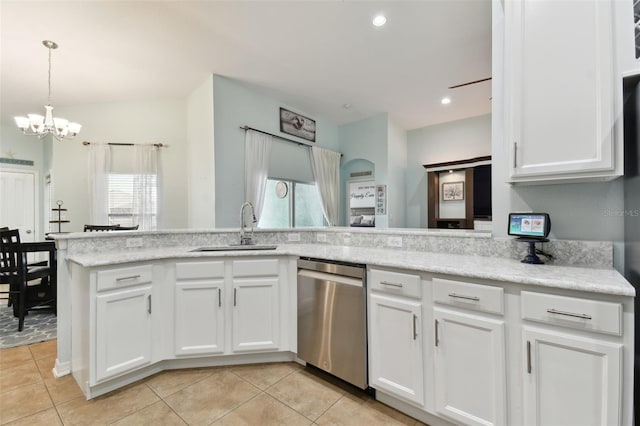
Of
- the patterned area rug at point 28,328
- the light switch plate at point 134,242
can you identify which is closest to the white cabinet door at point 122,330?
the light switch plate at point 134,242

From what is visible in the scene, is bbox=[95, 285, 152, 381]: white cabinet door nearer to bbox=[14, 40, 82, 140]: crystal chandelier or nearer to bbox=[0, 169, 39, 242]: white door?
bbox=[14, 40, 82, 140]: crystal chandelier

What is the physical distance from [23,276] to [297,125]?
396 centimetres

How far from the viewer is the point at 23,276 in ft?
10.1

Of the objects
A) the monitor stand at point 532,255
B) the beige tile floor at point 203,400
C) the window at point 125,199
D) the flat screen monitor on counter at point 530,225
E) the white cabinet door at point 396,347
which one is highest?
the window at point 125,199

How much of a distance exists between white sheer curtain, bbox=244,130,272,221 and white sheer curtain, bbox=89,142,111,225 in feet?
7.61

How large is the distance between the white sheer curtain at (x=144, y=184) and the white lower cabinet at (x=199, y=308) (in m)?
2.52

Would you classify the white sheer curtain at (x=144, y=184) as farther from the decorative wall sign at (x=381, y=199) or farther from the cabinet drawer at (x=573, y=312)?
the cabinet drawer at (x=573, y=312)

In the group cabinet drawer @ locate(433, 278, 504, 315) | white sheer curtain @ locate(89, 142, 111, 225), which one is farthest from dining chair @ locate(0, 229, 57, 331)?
cabinet drawer @ locate(433, 278, 504, 315)

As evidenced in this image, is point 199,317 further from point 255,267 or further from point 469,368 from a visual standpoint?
point 469,368

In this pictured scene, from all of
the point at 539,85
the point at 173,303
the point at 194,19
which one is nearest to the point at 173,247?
the point at 173,303

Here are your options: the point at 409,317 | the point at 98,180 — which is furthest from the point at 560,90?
the point at 98,180

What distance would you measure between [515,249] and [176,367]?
2697 millimetres

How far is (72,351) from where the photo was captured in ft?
6.98

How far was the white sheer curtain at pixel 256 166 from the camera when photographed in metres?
3.69
